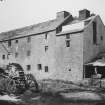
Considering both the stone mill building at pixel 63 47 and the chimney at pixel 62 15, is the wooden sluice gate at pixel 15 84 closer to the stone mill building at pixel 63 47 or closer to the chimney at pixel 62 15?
the stone mill building at pixel 63 47

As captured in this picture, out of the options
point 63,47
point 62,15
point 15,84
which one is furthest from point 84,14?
point 15,84

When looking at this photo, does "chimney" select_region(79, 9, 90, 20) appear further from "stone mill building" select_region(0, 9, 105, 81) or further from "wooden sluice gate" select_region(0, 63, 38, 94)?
"wooden sluice gate" select_region(0, 63, 38, 94)

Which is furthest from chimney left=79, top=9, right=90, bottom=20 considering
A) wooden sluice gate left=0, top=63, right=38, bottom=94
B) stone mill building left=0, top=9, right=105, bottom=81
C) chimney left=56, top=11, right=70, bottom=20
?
wooden sluice gate left=0, top=63, right=38, bottom=94

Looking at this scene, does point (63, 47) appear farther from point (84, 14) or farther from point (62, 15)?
point (62, 15)

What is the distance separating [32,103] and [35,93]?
500cm

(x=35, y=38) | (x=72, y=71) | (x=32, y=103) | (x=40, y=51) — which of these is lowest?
(x=32, y=103)

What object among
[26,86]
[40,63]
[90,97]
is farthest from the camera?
[40,63]

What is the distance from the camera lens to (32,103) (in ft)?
59.9

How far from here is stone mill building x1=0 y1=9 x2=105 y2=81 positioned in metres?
26.1

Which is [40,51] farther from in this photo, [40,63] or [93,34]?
[93,34]

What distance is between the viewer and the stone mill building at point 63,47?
1029 inches

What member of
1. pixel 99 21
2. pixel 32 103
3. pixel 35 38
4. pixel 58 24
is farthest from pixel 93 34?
pixel 32 103

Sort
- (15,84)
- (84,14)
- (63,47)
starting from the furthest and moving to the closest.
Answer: (84,14)
(63,47)
(15,84)

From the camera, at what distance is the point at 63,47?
27922 millimetres
